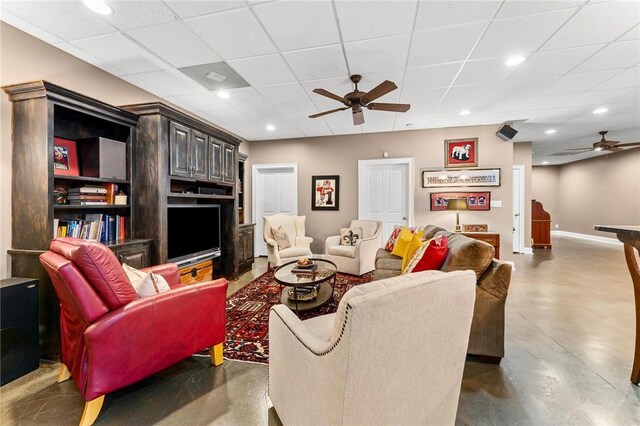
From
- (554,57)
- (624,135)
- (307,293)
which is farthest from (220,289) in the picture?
(624,135)

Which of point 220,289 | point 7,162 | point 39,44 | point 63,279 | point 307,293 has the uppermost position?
point 39,44

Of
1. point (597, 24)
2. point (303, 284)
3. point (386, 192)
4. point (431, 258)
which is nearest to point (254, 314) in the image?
point (303, 284)

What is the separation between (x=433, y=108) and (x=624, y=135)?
5.12 m

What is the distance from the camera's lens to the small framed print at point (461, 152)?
503 cm

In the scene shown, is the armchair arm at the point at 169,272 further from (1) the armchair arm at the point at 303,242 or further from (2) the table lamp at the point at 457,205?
(2) the table lamp at the point at 457,205

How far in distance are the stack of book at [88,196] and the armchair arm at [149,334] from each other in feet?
5.01

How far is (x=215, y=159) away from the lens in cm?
372

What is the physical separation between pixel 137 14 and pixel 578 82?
15.5 ft

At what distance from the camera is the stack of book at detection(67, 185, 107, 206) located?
2395 mm

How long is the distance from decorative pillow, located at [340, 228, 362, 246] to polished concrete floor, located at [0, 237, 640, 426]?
2.55 m

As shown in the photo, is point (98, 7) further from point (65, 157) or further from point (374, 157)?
point (374, 157)

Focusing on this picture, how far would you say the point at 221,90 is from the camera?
3.45 m

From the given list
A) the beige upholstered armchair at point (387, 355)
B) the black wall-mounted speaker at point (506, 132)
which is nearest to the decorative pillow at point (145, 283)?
the beige upholstered armchair at point (387, 355)

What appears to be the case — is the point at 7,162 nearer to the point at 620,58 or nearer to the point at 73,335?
the point at 73,335
